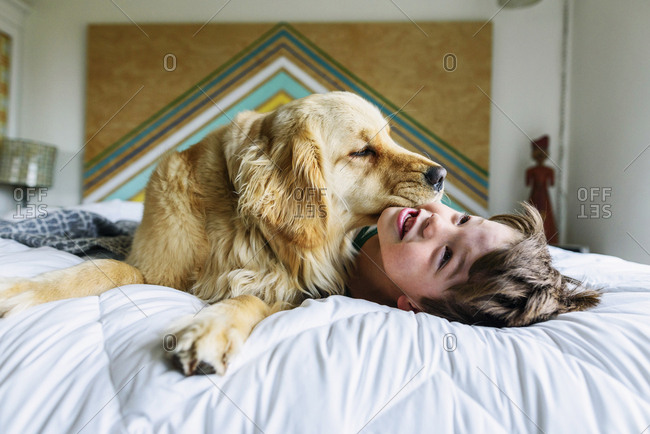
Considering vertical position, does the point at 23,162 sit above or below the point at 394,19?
below

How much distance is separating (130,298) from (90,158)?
369 centimetres

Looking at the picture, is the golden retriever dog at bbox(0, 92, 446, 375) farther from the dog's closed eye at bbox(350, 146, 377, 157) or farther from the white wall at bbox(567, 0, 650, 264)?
the white wall at bbox(567, 0, 650, 264)

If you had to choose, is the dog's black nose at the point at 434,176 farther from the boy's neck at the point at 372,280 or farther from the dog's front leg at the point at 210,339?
the dog's front leg at the point at 210,339

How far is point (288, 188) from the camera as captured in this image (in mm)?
1149

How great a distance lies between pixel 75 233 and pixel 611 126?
11.7 ft

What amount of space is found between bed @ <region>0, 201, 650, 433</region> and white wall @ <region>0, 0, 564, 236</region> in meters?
3.51

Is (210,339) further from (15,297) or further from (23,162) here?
(23,162)

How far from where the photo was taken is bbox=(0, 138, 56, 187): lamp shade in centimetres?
361

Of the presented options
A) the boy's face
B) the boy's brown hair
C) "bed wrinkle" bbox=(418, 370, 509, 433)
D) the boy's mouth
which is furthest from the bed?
the boy's mouth

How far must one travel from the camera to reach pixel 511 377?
2.06ft

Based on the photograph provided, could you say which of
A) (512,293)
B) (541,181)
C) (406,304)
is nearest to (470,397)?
(512,293)

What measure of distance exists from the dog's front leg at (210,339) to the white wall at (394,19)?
3607mm

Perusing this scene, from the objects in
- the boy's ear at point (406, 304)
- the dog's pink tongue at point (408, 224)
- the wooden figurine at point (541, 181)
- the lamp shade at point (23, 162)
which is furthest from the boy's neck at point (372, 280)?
the lamp shade at point (23, 162)

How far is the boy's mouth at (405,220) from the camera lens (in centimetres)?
108
